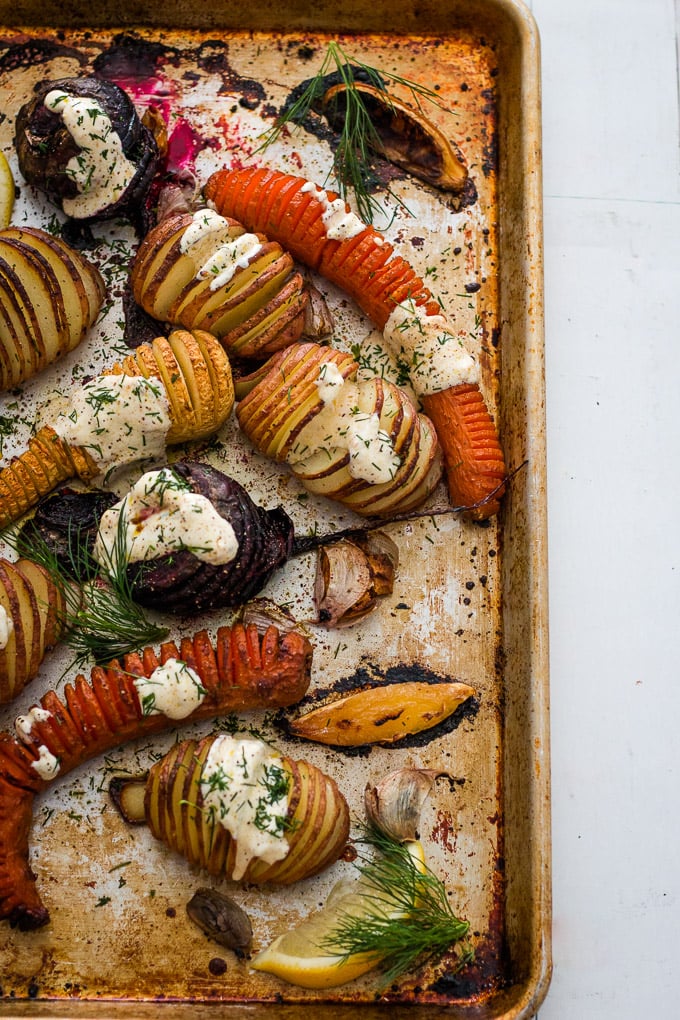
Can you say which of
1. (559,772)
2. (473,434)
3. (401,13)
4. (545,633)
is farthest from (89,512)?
(401,13)

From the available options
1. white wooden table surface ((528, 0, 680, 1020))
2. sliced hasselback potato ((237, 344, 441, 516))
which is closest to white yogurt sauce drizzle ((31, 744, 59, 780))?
sliced hasselback potato ((237, 344, 441, 516))

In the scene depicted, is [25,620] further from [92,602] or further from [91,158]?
[91,158]

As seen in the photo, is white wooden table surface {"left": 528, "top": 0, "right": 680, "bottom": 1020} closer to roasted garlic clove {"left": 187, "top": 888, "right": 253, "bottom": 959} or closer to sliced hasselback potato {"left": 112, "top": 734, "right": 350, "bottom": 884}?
sliced hasselback potato {"left": 112, "top": 734, "right": 350, "bottom": 884}

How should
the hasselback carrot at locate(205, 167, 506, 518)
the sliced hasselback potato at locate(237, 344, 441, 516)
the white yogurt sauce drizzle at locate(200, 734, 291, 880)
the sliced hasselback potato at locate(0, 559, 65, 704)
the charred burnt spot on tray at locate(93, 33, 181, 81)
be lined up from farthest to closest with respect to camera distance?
the charred burnt spot on tray at locate(93, 33, 181, 81) < the hasselback carrot at locate(205, 167, 506, 518) < the sliced hasselback potato at locate(237, 344, 441, 516) < the sliced hasselback potato at locate(0, 559, 65, 704) < the white yogurt sauce drizzle at locate(200, 734, 291, 880)

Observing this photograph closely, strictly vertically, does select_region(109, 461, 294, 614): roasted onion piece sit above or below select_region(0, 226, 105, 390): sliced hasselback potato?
below

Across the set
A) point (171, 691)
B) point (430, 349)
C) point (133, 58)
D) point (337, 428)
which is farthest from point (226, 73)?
point (171, 691)

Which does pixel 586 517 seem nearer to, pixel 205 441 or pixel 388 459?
pixel 388 459

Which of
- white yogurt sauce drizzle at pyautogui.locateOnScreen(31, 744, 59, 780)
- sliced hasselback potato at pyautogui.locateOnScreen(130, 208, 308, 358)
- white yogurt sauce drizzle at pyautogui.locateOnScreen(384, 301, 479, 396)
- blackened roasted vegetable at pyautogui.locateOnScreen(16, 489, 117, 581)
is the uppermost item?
sliced hasselback potato at pyautogui.locateOnScreen(130, 208, 308, 358)
